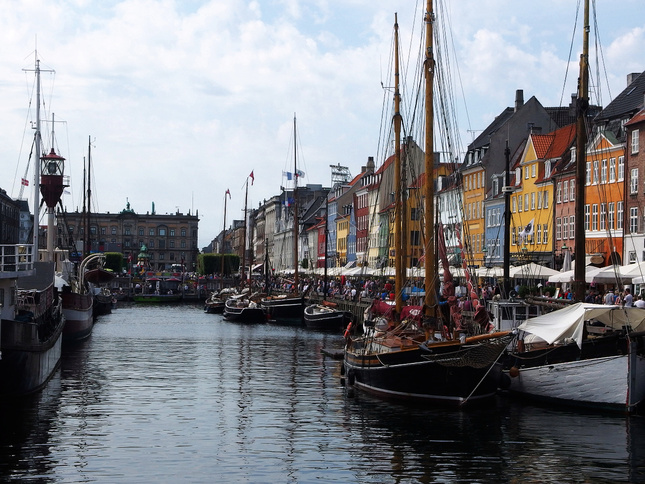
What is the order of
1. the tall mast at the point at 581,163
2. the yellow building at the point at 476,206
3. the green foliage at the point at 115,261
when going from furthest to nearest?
1. the green foliage at the point at 115,261
2. the yellow building at the point at 476,206
3. the tall mast at the point at 581,163

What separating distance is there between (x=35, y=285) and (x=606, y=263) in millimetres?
41209

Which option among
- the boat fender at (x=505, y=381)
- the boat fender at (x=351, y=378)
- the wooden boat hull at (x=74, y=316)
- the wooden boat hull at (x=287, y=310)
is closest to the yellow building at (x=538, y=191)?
the wooden boat hull at (x=287, y=310)

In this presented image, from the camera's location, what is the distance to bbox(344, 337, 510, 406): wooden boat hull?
3191cm

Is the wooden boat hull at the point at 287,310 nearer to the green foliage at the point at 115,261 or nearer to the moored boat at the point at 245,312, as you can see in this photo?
the moored boat at the point at 245,312

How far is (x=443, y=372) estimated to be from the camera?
32.6 metres

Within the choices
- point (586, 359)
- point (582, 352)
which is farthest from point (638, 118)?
point (586, 359)

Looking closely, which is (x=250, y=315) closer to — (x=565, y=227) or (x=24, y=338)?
(x=565, y=227)

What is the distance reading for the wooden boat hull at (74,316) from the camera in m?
61.1

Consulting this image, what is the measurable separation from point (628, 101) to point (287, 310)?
3360 cm

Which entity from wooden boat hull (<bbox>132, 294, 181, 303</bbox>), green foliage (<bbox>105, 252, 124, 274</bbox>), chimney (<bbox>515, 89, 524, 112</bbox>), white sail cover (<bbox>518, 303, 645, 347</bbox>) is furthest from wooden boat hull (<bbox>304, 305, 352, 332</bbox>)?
green foliage (<bbox>105, 252, 124, 274</bbox>)

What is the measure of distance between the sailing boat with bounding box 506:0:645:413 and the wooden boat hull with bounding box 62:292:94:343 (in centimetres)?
3312

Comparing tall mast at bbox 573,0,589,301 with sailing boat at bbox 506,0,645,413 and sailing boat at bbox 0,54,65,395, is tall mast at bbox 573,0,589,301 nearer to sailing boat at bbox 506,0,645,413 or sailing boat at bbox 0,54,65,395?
sailing boat at bbox 506,0,645,413

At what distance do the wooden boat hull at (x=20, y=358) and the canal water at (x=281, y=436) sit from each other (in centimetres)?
60

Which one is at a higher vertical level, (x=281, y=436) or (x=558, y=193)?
(x=558, y=193)
